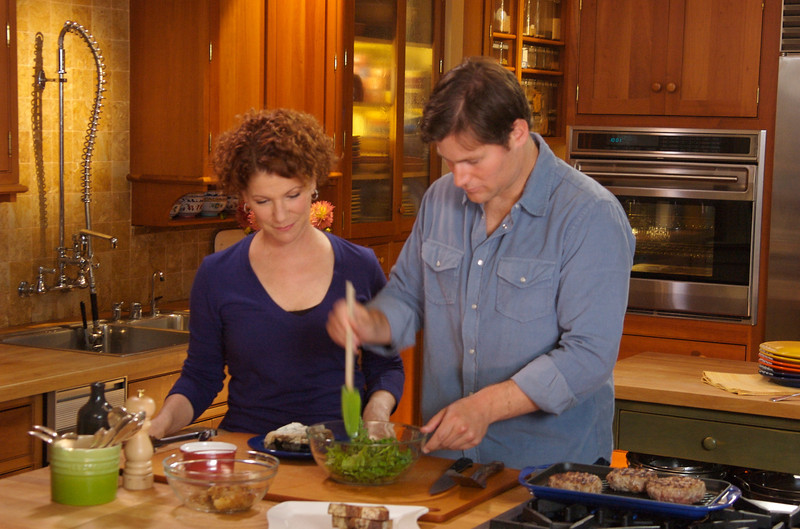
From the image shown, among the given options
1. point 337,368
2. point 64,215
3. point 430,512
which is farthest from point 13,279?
point 430,512

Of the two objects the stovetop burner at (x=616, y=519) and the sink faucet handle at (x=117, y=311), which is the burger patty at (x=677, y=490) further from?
the sink faucet handle at (x=117, y=311)

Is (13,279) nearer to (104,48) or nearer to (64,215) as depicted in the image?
(64,215)

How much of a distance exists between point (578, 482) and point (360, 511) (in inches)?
15.0

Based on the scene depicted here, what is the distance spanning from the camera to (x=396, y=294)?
2.32m

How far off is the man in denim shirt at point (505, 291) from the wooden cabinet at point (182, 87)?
177 centimetres

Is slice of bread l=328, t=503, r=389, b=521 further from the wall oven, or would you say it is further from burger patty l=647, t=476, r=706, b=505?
the wall oven

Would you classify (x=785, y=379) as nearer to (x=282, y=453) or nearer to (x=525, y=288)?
(x=525, y=288)

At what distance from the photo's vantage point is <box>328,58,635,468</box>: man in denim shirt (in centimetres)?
195

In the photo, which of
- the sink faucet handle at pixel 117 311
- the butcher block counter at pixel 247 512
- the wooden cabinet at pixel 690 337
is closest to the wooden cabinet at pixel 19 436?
the sink faucet handle at pixel 117 311

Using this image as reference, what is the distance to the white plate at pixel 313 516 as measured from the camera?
163cm

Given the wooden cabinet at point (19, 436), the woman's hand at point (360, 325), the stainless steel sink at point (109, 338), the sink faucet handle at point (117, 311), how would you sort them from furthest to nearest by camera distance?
the sink faucet handle at point (117, 311) < the stainless steel sink at point (109, 338) < the wooden cabinet at point (19, 436) < the woman's hand at point (360, 325)

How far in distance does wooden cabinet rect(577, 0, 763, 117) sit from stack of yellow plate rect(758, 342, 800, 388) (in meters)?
1.79

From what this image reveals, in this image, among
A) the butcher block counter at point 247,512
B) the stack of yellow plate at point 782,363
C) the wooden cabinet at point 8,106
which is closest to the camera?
the butcher block counter at point 247,512

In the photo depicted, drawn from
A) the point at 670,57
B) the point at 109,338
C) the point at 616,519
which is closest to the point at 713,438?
the point at 616,519
